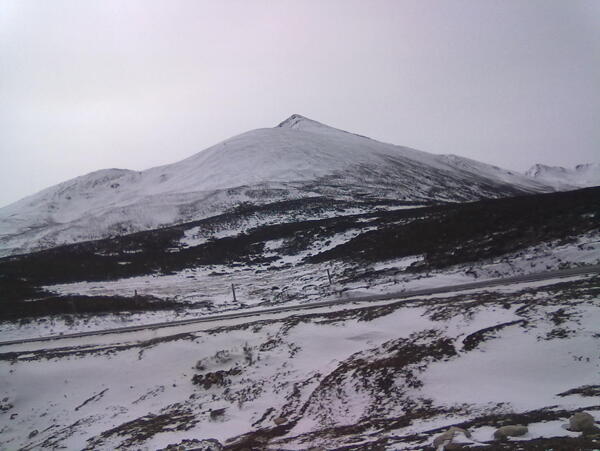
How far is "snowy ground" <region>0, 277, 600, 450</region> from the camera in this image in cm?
931

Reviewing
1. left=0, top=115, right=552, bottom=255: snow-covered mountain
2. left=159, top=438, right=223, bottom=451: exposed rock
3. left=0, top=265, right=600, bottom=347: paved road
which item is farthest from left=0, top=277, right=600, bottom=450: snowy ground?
left=0, top=115, right=552, bottom=255: snow-covered mountain

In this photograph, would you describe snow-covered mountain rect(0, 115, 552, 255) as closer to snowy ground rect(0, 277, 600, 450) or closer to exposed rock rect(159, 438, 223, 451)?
snowy ground rect(0, 277, 600, 450)

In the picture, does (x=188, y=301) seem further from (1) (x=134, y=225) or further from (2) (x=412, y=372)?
(1) (x=134, y=225)

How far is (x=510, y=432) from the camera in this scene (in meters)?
6.85

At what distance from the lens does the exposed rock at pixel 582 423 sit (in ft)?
21.2

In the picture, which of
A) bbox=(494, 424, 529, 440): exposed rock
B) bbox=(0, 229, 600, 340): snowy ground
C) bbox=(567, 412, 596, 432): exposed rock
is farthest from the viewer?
bbox=(0, 229, 600, 340): snowy ground

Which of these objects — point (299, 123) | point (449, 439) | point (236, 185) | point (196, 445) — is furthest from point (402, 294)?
point (299, 123)

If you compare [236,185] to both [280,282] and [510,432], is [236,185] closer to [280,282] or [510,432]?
[280,282]

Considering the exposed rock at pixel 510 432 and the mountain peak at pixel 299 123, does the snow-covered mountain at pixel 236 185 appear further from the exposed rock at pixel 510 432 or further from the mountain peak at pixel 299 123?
the exposed rock at pixel 510 432

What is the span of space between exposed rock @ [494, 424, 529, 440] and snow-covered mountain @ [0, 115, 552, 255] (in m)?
64.9

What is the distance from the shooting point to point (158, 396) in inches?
557

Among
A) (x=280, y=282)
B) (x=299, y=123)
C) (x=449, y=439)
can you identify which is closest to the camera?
(x=449, y=439)

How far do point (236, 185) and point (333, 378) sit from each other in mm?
74892

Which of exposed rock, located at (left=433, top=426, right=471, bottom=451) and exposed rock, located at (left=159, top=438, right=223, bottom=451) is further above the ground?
exposed rock, located at (left=433, top=426, right=471, bottom=451)
